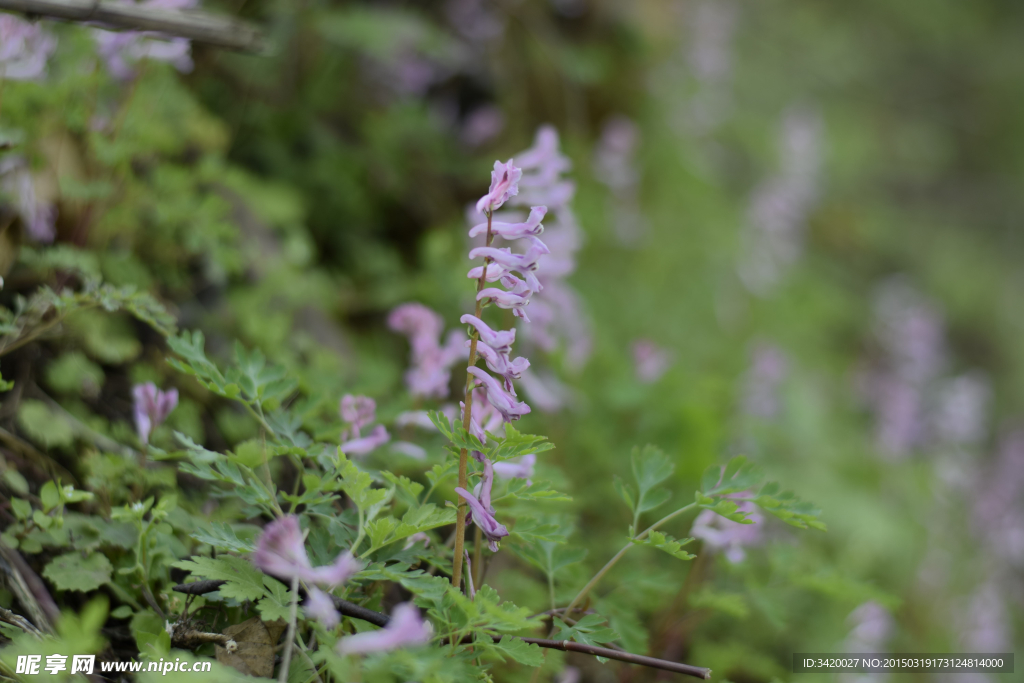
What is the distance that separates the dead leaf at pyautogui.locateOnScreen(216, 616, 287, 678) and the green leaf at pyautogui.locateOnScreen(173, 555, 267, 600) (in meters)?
0.10

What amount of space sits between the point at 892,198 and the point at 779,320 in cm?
500

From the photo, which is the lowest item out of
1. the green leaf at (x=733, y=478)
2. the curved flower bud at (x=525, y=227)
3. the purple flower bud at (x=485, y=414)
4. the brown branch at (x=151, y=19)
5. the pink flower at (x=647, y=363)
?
the green leaf at (x=733, y=478)

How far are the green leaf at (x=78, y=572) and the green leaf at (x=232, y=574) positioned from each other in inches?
10.3

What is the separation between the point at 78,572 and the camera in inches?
48.6

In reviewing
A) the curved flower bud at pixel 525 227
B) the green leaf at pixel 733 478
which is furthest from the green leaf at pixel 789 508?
the curved flower bud at pixel 525 227

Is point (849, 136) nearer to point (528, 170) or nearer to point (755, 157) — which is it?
point (755, 157)

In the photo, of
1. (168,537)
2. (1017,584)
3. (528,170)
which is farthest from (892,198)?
(168,537)

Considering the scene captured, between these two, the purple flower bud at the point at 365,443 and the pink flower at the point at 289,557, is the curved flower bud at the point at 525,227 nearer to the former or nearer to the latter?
the purple flower bud at the point at 365,443

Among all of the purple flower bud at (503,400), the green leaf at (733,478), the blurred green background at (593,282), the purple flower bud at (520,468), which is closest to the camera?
the purple flower bud at (503,400)

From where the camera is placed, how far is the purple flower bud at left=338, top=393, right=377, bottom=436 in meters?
1.41

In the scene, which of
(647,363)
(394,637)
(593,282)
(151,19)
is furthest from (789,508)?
(593,282)

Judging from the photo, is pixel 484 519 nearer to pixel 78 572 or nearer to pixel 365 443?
pixel 365 443

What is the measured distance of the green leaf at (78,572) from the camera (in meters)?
1.21

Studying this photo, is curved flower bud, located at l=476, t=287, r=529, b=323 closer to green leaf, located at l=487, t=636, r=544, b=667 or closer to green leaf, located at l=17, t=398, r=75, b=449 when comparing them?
green leaf, located at l=487, t=636, r=544, b=667
